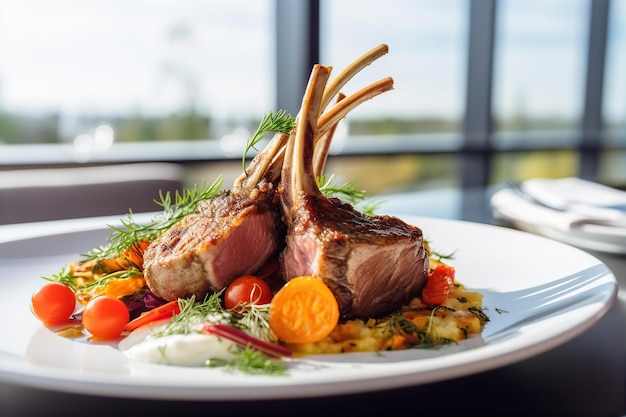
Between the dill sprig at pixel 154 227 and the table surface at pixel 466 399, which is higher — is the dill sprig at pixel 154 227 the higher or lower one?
the higher one

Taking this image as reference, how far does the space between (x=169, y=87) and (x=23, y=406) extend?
5111mm

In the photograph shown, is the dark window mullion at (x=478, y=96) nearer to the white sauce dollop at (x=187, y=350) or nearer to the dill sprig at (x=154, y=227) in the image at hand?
the dill sprig at (x=154, y=227)

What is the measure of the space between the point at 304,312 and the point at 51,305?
678 mm

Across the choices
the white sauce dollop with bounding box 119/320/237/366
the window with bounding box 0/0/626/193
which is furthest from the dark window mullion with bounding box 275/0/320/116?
the white sauce dollop with bounding box 119/320/237/366

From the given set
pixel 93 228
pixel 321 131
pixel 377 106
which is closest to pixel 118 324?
pixel 321 131

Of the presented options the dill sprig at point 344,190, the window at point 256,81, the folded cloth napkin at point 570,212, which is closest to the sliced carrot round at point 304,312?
the dill sprig at point 344,190

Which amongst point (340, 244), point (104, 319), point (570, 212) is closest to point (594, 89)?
point (570, 212)

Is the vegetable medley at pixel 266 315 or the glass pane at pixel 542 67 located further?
the glass pane at pixel 542 67

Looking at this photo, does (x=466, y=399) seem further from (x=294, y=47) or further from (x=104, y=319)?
(x=294, y=47)

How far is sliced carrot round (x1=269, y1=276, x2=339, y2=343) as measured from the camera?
53.9 inches

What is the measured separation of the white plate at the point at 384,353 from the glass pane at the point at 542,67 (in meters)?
6.51

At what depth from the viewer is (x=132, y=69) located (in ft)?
18.9

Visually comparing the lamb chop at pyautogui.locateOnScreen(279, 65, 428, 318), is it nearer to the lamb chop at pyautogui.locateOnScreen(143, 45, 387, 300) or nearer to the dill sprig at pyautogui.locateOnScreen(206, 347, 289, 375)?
the lamb chop at pyautogui.locateOnScreen(143, 45, 387, 300)

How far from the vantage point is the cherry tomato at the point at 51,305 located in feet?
5.13
